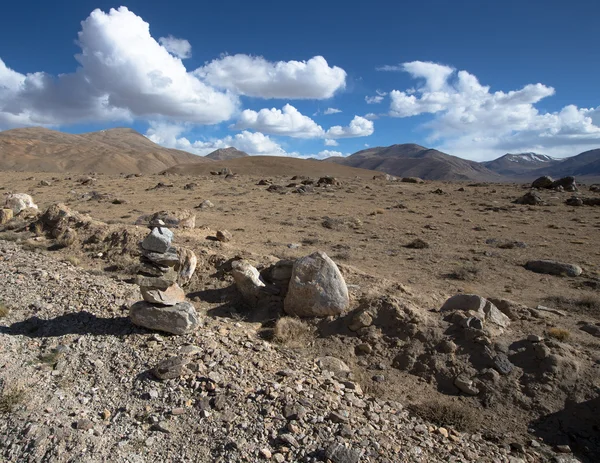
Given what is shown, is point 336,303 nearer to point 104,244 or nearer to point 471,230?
point 104,244

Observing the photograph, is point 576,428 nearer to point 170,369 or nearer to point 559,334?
point 559,334

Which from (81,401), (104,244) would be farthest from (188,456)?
(104,244)

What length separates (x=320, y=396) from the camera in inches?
207

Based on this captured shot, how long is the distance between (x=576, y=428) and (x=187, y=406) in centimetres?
492

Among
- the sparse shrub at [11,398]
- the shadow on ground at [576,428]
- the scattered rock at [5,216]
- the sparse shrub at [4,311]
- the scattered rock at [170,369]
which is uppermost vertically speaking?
the scattered rock at [5,216]

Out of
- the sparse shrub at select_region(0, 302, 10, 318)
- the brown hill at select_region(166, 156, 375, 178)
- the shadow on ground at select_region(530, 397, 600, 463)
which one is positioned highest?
the brown hill at select_region(166, 156, 375, 178)

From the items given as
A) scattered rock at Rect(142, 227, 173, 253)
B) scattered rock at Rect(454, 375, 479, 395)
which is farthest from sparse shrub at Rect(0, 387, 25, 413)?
scattered rock at Rect(454, 375, 479, 395)

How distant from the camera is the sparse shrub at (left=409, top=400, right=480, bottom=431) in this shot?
5.16 metres

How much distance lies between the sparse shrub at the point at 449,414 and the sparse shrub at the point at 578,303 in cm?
498

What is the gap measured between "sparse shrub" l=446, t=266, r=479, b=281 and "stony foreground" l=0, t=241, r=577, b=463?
6.22m

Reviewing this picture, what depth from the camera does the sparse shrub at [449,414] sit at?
516 cm

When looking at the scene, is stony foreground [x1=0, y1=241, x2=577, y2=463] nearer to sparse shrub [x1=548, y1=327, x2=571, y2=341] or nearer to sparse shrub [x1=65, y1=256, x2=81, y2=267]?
sparse shrub [x1=548, y1=327, x2=571, y2=341]

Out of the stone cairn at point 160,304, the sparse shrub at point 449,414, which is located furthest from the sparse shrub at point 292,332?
the sparse shrub at point 449,414

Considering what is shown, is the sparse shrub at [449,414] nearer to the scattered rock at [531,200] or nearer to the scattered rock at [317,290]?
the scattered rock at [317,290]
